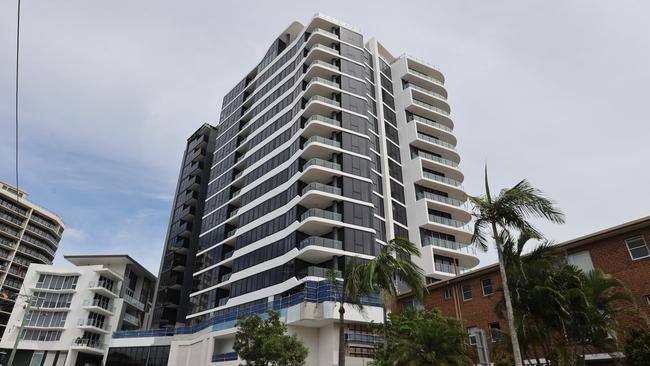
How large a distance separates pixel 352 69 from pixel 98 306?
59.7 metres

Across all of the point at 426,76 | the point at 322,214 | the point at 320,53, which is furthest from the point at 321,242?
the point at 426,76

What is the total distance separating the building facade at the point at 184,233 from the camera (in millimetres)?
73250

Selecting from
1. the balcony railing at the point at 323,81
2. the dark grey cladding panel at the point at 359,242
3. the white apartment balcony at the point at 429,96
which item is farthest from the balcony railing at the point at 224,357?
the white apartment balcony at the point at 429,96

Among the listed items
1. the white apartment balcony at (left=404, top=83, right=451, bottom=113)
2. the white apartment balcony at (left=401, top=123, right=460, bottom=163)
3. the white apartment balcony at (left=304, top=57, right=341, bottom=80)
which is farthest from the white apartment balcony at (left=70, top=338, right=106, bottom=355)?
the white apartment balcony at (left=404, top=83, right=451, bottom=113)

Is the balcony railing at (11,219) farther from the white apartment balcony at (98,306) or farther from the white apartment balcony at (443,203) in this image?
the white apartment balcony at (443,203)

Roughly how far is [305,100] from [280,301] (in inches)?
1140

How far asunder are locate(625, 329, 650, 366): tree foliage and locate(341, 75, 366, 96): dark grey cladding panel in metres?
46.1

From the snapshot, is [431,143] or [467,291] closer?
[467,291]

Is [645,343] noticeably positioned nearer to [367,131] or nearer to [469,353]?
[469,353]

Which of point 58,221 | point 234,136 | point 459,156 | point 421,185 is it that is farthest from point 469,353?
point 58,221

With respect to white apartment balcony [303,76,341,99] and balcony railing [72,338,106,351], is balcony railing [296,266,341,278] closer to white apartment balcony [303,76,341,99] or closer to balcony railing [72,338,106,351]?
white apartment balcony [303,76,341,99]

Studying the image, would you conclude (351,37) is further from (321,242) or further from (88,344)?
(88,344)

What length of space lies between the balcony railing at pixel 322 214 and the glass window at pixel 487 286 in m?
19.6

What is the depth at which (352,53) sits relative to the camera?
209 feet
